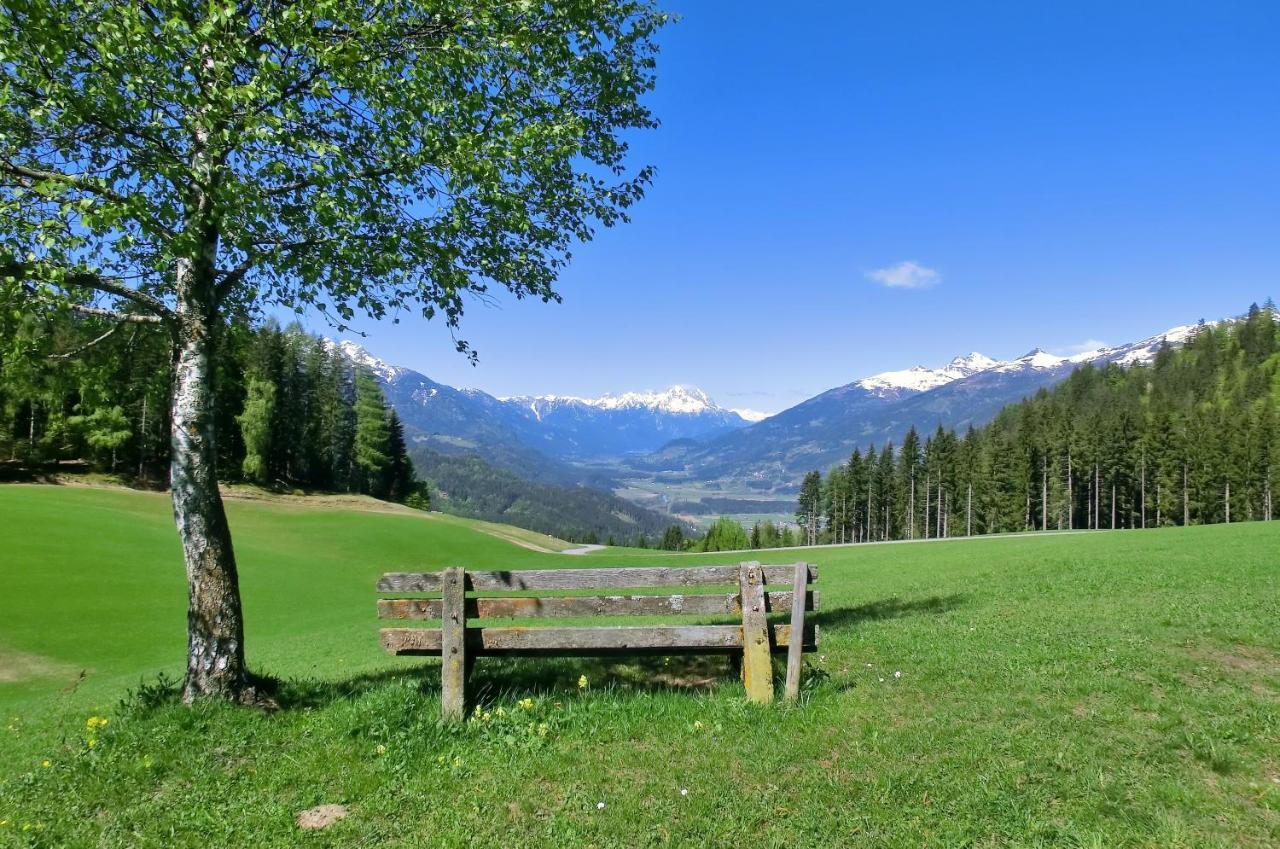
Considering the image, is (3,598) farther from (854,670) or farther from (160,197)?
(854,670)

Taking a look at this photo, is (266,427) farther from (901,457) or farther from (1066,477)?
(1066,477)

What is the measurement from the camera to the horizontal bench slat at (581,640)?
7.36m

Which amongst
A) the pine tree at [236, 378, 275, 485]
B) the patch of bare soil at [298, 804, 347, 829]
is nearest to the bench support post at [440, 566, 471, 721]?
the patch of bare soil at [298, 804, 347, 829]

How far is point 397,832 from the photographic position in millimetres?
5160

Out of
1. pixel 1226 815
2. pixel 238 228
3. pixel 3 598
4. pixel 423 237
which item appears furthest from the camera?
pixel 3 598

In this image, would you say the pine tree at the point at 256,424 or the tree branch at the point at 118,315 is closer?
the tree branch at the point at 118,315

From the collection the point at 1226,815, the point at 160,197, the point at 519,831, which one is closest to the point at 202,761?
the point at 519,831

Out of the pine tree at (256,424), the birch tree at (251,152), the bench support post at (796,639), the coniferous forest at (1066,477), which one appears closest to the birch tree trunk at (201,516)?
the birch tree at (251,152)

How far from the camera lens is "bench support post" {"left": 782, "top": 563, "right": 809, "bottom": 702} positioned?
7.48m

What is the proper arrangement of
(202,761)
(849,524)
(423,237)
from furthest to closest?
1. (849,524)
2. (423,237)
3. (202,761)

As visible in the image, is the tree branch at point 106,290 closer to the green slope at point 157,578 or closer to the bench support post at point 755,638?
the bench support post at point 755,638

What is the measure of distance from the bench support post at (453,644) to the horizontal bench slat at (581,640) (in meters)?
0.19

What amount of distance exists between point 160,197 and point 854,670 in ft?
34.7

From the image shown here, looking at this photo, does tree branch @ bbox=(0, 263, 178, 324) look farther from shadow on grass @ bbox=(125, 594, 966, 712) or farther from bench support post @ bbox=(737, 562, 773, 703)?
bench support post @ bbox=(737, 562, 773, 703)
